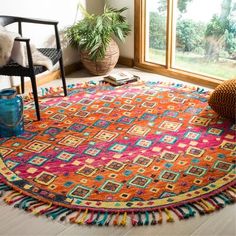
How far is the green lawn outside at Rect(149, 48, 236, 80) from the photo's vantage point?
370 centimetres

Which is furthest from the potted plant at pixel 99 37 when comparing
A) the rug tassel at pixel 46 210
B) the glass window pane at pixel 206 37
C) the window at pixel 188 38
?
the rug tassel at pixel 46 210

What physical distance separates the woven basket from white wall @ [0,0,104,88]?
1.57 metres

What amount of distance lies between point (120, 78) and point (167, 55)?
0.49m

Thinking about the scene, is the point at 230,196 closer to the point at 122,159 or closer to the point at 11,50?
the point at 122,159

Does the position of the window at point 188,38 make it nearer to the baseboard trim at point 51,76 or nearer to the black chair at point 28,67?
the baseboard trim at point 51,76

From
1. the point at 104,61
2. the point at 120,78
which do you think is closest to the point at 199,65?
the point at 120,78

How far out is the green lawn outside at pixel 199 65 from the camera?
12.1 ft

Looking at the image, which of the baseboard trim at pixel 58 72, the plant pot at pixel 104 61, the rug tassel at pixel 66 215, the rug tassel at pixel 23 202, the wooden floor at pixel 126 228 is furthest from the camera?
the plant pot at pixel 104 61

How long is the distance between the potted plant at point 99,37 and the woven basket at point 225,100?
119 centimetres

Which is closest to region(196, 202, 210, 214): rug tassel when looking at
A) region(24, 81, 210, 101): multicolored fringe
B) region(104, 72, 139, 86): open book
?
region(24, 81, 210, 101): multicolored fringe

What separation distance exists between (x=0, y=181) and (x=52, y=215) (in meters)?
0.47

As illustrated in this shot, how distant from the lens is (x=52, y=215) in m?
2.24

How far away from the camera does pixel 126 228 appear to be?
214 cm

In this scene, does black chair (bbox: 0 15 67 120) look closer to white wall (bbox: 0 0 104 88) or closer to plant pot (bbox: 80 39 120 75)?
white wall (bbox: 0 0 104 88)
